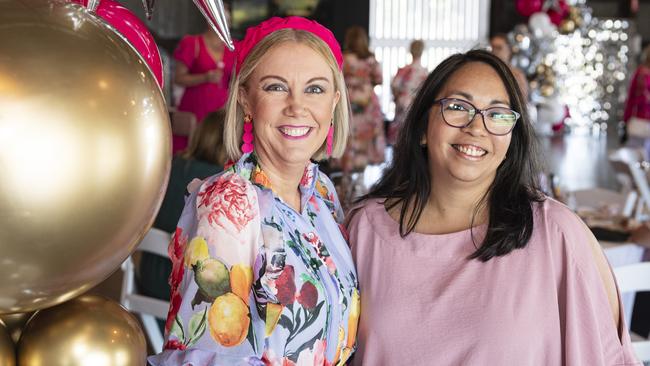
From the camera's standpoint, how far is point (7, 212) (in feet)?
1.90

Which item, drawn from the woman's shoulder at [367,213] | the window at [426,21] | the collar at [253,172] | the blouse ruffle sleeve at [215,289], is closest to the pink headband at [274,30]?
the collar at [253,172]

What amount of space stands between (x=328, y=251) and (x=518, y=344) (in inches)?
15.5

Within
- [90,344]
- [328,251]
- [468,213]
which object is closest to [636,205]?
[468,213]

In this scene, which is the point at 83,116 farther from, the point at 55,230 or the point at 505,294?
the point at 505,294

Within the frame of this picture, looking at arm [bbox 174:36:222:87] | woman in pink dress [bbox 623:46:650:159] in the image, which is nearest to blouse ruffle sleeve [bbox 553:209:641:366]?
arm [bbox 174:36:222:87]

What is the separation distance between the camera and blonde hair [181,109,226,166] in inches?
126

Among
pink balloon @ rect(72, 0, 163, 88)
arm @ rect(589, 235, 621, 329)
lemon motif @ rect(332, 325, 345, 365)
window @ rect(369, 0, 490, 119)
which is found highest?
window @ rect(369, 0, 490, 119)

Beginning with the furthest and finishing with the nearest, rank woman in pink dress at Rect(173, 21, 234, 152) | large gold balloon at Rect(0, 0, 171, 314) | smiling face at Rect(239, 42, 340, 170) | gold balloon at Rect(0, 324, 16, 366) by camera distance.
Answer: woman in pink dress at Rect(173, 21, 234, 152), smiling face at Rect(239, 42, 340, 170), gold balloon at Rect(0, 324, 16, 366), large gold balloon at Rect(0, 0, 171, 314)

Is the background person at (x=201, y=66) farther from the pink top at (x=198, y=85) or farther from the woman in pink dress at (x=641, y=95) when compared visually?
the woman in pink dress at (x=641, y=95)

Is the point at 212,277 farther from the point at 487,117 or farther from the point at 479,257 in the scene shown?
the point at 487,117

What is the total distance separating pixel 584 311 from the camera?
1.54 meters

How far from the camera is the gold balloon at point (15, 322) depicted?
2.36 ft

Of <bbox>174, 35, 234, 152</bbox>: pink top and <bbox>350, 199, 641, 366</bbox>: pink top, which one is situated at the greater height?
<bbox>174, 35, 234, 152</bbox>: pink top

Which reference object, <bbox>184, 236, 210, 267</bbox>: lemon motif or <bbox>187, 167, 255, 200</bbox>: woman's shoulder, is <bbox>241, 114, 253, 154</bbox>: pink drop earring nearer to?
<bbox>187, 167, 255, 200</bbox>: woman's shoulder
